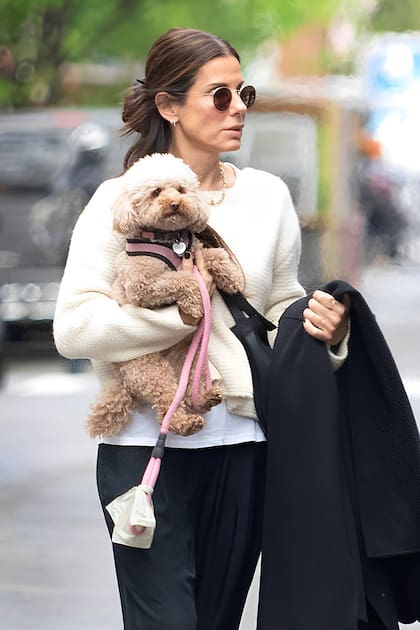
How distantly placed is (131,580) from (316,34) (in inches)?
1015

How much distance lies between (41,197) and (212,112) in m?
11.2

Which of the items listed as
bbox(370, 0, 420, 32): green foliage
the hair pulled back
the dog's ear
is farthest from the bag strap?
bbox(370, 0, 420, 32): green foliage

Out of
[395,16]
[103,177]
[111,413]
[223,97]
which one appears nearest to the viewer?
[111,413]

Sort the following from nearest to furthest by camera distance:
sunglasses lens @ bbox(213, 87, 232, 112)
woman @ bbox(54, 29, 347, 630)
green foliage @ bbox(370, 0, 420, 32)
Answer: woman @ bbox(54, 29, 347, 630)
sunglasses lens @ bbox(213, 87, 232, 112)
green foliage @ bbox(370, 0, 420, 32)

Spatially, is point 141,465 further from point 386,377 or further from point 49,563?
point 49,563

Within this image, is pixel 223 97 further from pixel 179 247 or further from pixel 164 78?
pixel 179 247

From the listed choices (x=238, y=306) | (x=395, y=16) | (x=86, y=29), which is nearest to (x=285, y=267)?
(x=238, y=306)

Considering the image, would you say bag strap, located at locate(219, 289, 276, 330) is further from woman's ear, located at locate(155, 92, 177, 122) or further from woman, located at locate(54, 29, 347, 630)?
woman's ear, located at locate(155, 92, 177, 122)

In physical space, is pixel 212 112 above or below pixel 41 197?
above

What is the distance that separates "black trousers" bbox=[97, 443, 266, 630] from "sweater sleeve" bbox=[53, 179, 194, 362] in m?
0.22

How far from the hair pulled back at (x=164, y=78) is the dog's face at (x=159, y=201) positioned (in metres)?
0.24

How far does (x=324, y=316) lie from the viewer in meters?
3.30

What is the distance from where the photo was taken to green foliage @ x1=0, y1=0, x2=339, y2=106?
22.5 metres

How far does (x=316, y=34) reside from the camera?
2848 cm
